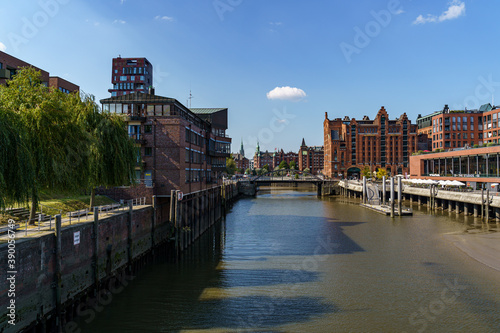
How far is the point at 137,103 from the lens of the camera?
40.0 metres

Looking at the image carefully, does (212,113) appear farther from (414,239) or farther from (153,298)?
(153,298)

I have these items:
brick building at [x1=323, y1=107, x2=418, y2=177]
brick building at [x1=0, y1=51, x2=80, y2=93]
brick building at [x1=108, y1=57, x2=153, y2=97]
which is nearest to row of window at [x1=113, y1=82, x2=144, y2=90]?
brick building at [x1=108, y1=57, x2=153, y2=97]

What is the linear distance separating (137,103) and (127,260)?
20264 mm

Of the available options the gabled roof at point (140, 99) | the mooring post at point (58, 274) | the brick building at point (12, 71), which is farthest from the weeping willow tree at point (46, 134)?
the brick building at point (12, 71)

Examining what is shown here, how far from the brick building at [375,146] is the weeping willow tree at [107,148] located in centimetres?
13240

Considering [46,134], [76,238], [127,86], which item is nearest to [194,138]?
[46,134]

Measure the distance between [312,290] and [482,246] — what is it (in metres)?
22.1

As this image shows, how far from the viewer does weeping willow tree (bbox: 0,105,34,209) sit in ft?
52.3

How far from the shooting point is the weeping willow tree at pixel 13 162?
628 inches

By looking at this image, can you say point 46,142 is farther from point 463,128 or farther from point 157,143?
point 463,128

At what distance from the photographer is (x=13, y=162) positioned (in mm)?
16531

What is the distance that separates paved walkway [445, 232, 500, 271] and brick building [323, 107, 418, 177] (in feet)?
378

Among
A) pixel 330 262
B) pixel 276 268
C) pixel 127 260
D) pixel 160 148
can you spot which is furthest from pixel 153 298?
pixel 160 148

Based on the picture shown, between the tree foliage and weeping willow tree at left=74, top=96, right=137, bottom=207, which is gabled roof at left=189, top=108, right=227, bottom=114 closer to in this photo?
weeping willow tree at left=74, top=96, right=137, bottom=207
